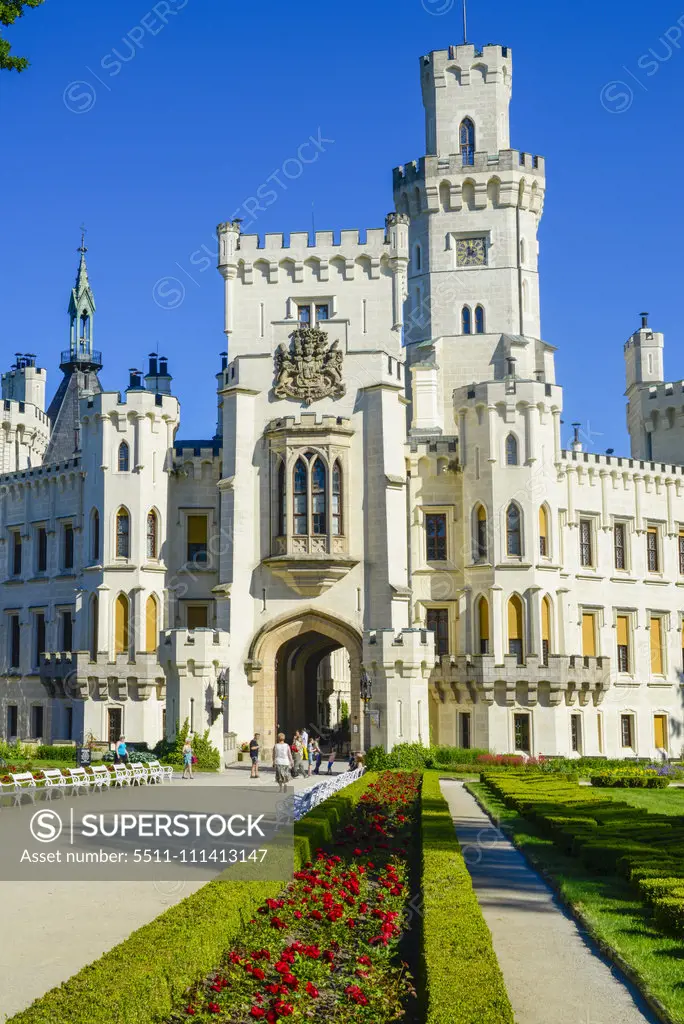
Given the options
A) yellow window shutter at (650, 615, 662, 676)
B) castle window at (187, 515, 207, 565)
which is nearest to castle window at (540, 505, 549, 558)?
yellow window shutter at (650, 615, 662, 676)

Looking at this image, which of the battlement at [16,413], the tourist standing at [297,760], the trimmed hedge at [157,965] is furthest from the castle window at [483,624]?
the trimmed hedge at [157,965]

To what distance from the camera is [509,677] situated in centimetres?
4569

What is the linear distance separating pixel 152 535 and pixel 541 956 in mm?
37361

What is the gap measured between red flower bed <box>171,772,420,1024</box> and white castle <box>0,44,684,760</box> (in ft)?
77.9

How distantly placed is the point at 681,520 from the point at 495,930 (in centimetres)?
4235

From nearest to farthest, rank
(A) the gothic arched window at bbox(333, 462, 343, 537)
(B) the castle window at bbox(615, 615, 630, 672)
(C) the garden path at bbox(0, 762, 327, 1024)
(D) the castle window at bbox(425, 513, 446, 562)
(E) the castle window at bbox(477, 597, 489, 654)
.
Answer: (C) the garden path at bbox(0, 762, 327, 1024)
(A) the gothic arched window at bbox(333, 462, 343, 537)
(E) the castle window at bbox(477, 597, 489, 654)
(D) the castle window at bbox(425, 513, 446, 562)
(B) the castle window at bbox(615, 615, 630, 672)

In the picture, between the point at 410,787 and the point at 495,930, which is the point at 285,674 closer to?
the point at 410,787

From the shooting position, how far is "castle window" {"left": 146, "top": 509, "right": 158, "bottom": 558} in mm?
49156

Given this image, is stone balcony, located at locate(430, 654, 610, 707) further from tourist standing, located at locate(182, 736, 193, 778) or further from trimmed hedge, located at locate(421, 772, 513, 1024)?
trimmed hedge, located at locate(421, 772, 513, 1024)

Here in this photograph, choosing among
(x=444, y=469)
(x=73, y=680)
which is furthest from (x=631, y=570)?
(x=73, y=680)

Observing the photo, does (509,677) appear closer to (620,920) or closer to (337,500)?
(337,500)

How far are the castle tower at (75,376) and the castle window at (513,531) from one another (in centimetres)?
2799

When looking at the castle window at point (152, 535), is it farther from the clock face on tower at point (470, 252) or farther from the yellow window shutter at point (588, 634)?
the clock face on tower at point (470, 252)

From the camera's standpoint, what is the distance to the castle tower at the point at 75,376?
6594cm
